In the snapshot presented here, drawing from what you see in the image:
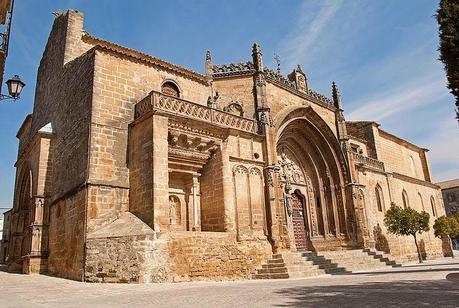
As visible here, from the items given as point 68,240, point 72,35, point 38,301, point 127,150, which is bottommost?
point 38,301

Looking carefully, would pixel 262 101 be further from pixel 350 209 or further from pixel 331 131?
pixel 350 209

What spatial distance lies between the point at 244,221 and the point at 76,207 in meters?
6.09

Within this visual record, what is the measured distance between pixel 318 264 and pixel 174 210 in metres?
6.25

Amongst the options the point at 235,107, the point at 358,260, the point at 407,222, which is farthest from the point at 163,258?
the point at 407,222

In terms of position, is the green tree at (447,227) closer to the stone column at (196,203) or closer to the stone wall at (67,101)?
the stone column at (196,203)

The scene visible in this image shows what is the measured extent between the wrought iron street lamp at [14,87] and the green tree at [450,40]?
10.4 meters

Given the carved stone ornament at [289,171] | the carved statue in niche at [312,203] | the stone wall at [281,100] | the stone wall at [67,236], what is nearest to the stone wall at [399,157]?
the carved statue in niche at [312,203]

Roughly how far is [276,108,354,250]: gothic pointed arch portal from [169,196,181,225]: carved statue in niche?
6823mm

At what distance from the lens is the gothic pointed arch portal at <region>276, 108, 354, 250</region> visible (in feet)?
63.9

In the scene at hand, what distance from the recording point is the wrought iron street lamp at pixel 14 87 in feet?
29.7

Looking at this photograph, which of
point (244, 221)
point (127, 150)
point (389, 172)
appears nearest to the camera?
point (127, 150)

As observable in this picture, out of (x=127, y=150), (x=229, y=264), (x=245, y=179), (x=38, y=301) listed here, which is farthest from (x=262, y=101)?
(x=38, y=301)

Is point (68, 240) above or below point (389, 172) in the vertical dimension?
below

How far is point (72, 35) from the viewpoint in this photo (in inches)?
624
